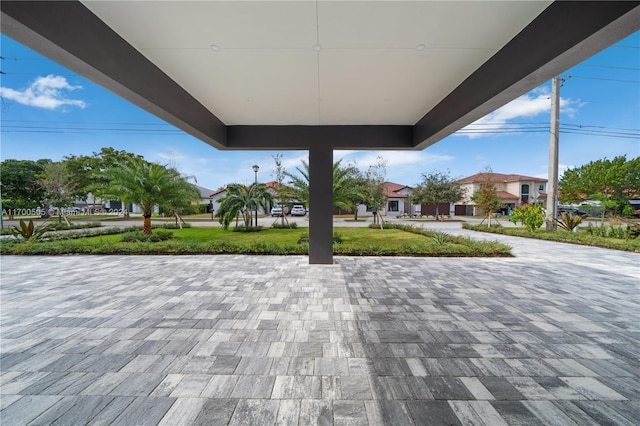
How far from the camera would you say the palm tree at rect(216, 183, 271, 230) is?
13500mm

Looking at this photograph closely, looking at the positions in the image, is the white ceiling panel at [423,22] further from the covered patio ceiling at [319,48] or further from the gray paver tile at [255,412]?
the gray paver tile at [255,412]

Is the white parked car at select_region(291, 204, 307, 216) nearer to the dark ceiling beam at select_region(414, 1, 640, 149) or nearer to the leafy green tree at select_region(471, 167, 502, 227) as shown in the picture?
the leafy green tree at select_region(471, 167, 502, 227)

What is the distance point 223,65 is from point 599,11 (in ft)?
12.7

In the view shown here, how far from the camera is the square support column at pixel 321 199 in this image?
20.1ft

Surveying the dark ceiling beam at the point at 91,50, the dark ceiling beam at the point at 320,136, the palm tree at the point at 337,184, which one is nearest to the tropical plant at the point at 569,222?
the palm tree at the point at 337,184

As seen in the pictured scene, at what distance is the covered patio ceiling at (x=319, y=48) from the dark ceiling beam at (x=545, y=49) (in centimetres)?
1

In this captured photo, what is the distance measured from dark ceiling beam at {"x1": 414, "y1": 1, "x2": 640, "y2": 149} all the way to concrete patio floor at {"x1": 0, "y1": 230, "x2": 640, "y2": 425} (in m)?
2.99

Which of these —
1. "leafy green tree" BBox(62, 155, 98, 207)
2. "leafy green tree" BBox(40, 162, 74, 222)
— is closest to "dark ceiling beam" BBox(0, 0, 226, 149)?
"leafy green tree" BBox(40, 162, 74, 222)

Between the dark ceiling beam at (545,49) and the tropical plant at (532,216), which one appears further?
the tropical plant at (532,216)

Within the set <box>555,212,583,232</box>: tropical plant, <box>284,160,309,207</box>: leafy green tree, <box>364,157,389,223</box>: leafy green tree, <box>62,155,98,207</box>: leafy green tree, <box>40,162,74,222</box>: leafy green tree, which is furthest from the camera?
<box>62,155,98,207</box>: leafy green tree

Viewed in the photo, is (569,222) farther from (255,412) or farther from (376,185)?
(255,412)

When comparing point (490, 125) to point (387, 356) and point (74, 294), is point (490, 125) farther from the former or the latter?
point (74, 294)

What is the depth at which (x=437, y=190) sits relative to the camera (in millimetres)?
22344

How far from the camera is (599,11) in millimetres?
1936
